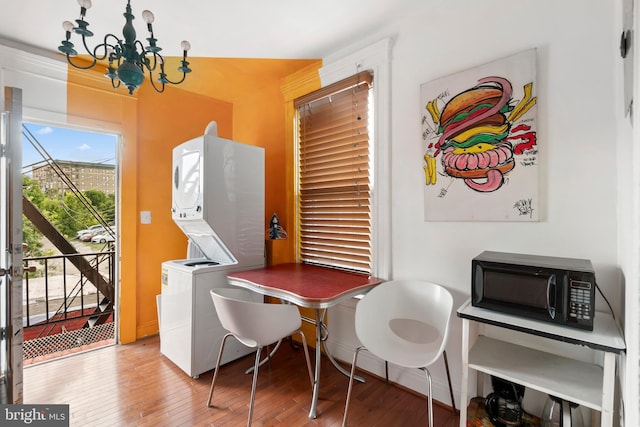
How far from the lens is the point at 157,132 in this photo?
9.98ft

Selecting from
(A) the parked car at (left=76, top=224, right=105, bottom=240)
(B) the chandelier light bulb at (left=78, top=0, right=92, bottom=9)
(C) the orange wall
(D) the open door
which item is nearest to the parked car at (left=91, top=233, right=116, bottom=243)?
(A) the parked car at (left=76, top=224, right=105, bottom=240)

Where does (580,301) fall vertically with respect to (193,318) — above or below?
above

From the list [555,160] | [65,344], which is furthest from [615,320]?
[65,344]

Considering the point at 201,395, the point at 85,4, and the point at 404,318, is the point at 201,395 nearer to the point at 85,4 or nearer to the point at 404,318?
the point at 404,318

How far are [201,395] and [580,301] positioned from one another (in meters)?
2.22

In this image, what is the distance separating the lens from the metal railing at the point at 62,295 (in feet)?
9.69

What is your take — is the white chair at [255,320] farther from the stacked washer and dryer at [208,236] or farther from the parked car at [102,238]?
the parked car at [102,238]

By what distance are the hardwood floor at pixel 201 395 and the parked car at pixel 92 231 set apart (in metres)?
1.26

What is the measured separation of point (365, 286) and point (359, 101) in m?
1.47

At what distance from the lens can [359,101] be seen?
237 centimetres

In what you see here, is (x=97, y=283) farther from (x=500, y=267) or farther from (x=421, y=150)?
(x=500, y=267)

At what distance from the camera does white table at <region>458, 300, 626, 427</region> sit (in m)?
1.09

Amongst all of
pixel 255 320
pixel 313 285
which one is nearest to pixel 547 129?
pixel 313 285

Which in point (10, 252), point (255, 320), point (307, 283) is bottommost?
point (255, 320)
